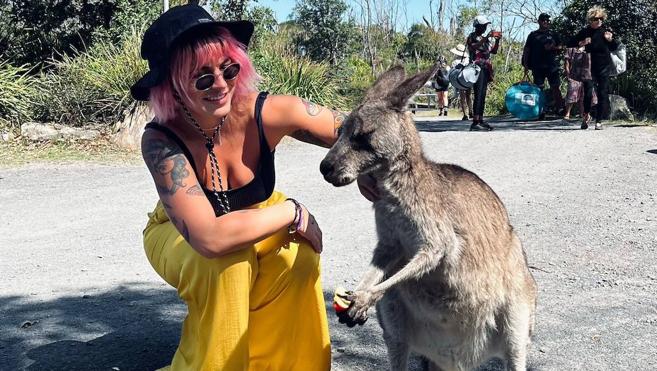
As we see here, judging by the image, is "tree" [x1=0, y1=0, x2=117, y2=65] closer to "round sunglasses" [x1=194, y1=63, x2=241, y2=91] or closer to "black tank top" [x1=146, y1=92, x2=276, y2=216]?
"black tank top" [x1=146, y1=92, x2=276, y2=216]

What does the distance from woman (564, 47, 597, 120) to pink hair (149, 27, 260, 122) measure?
25.9 ft

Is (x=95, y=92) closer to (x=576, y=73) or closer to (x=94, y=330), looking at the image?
(x=576, y=73)

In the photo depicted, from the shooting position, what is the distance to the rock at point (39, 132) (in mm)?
9102

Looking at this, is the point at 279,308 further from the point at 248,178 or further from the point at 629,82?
the point at 629,82

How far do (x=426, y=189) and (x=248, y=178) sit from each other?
0.69 meters

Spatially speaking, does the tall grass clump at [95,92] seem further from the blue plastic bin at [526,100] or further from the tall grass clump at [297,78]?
the blue plastic bin at [526,100]

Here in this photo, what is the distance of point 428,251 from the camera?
2.36m

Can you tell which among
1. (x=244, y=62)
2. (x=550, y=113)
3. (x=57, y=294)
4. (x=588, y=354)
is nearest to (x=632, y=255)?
(x=588, y=354)

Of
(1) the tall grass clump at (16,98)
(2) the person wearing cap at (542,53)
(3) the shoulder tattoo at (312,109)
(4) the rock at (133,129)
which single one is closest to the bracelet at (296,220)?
(3) the shoulder tattoo at (312,109)

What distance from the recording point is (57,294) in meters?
3.94

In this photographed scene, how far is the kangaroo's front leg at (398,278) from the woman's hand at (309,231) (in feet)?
1.27

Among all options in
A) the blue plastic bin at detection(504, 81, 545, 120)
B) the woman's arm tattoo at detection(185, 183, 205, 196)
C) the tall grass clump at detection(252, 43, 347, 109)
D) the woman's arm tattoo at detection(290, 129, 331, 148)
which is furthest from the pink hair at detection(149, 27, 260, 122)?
the blue plastic bin at detection(504, 81, 545, 120)

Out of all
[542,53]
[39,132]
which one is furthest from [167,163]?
[542,53]

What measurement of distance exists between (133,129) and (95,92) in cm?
125
